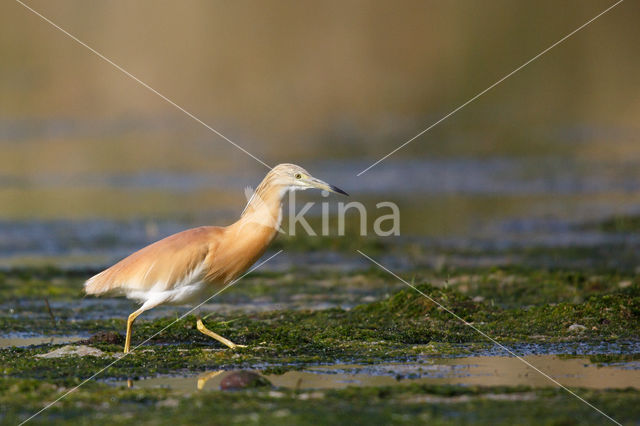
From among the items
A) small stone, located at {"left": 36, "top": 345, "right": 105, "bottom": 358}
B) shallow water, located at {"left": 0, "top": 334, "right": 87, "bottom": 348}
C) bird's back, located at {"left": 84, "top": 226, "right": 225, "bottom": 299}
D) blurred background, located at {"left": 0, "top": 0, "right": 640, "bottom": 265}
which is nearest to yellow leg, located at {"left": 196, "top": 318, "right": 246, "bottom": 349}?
bird's back, located at {"left": 84, "top": 226, "right": 225, "bottom": 299}

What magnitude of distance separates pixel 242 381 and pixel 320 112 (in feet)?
78.4

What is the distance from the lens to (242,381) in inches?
292

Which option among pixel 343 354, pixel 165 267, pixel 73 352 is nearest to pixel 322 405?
pixel 343 354

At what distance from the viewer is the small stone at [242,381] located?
740 centimetres

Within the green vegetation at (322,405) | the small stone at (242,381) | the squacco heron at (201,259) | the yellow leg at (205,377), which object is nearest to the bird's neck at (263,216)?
the squacco heron at (201,259)

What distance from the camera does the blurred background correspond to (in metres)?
19.3

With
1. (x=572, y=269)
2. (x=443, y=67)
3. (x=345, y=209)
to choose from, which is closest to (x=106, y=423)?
(x=572, y=269)

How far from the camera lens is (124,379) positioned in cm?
784

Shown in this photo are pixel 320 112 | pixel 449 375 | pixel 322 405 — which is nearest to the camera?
pixel 322 405

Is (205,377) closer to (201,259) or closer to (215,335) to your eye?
(215,335)

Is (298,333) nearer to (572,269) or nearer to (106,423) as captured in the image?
(106,423)

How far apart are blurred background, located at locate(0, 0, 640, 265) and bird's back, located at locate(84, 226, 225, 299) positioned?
7.02 metres

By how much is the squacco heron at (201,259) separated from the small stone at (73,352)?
0.26m

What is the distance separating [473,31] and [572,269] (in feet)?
76.4
